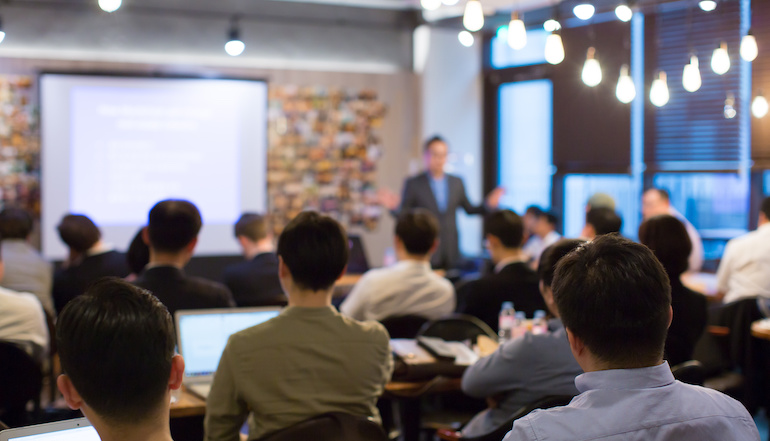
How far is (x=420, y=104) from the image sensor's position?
7.68m

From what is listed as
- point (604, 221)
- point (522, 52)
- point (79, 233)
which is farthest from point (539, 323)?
point (522, 52)

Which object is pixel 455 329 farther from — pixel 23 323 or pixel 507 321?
pixel 23 323

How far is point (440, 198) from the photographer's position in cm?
675

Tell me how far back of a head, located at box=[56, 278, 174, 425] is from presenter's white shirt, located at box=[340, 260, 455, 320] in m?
2.38

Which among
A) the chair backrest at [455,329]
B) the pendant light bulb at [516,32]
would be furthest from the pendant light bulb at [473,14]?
the chair backrest at [455,329]

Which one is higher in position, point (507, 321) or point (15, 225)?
point (15, 225)

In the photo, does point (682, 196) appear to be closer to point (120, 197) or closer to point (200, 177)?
point (200, 177)

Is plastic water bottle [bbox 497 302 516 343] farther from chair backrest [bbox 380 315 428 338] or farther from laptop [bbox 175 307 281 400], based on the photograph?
laptop [bbox 175 307 281 400]

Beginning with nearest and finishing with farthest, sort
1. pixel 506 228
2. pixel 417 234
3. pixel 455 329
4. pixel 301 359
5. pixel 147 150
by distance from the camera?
pixel 301 359 → pixel 455 329 → pixel 417 234 → pixel 506 228 → pixel 147 150

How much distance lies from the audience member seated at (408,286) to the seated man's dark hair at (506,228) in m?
0.36

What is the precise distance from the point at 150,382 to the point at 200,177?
19.2 feet

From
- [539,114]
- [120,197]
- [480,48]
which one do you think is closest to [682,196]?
[539,114]

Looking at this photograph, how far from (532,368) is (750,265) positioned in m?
3.18

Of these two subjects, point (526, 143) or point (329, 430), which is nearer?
point (329, 430)
